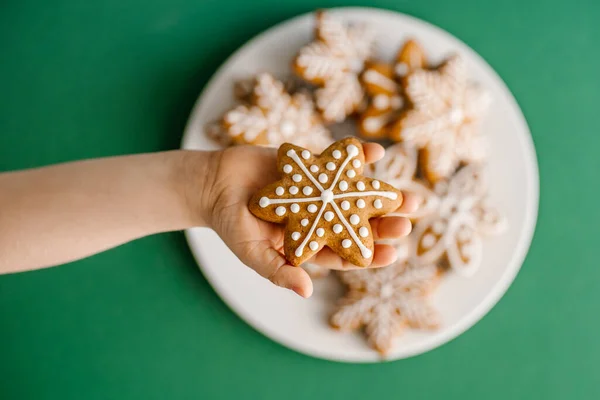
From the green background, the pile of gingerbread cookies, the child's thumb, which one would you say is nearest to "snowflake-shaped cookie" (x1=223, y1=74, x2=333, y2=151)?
the pile of gingerbread cookies

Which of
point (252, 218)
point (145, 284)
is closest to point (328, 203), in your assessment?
point (252, 218)

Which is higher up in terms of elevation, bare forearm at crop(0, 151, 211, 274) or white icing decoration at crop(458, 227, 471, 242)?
bare forearm at crop(0, 151, 211, 274)

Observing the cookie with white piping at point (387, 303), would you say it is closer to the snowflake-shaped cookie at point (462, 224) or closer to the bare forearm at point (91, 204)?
the snowflake-shaped cookie at point (462, 224)

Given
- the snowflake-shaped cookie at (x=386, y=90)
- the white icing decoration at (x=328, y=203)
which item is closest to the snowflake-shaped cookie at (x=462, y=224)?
the snowflake-shaped cookie at (x=386, y=90)

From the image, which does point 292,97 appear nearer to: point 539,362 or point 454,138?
point 454,138

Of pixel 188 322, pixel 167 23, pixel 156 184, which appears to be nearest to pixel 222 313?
pixel 188 322

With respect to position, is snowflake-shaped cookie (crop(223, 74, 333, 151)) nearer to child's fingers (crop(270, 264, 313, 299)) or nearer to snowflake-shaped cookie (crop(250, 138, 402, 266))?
Answer: snowflake-shaped cookie (crop(250, 138, 402, 266))

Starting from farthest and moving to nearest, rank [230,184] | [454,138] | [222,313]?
[222,313] → [454,138] → [230,184]
